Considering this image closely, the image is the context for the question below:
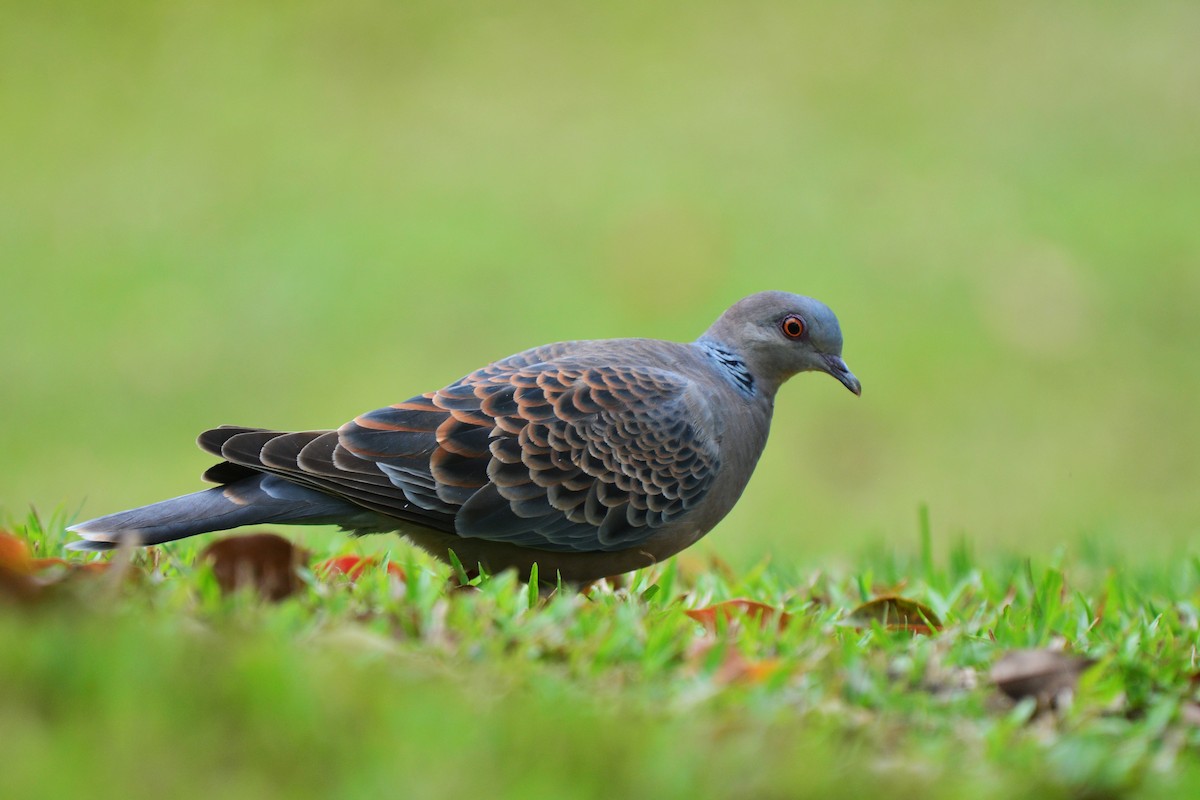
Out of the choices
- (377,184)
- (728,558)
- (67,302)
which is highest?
(377,184)

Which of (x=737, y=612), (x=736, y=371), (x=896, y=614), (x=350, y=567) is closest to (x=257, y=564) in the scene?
(x=350, y=567)

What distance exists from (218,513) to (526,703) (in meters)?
1.68

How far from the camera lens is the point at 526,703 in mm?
2729

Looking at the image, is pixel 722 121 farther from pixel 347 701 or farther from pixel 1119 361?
pixel 347 701

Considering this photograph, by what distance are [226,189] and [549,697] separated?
9776 mm

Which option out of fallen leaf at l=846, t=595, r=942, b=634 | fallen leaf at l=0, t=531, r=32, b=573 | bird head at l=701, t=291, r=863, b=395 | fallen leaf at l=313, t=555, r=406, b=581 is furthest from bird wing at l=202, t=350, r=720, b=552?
fallen leaf at l=0, t=531, r=32, b=573

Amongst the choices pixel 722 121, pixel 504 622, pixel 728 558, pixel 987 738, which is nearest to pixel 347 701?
pixel 504 622

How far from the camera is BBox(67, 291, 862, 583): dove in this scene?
161 inches

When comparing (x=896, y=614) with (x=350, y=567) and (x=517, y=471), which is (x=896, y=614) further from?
(x=350, y=567)

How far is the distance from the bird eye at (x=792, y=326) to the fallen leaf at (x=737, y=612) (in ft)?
4.83

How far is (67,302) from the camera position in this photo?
1052 cm

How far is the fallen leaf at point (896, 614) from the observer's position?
4094mm

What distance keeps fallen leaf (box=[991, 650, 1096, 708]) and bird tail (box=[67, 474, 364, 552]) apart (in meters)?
2.04

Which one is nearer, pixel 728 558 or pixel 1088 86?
pixel 728 558
